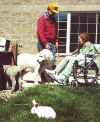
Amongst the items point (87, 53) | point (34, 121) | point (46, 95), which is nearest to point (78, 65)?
point (87, 53)

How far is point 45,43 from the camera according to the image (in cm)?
838

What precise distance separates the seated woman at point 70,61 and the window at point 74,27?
148 inches

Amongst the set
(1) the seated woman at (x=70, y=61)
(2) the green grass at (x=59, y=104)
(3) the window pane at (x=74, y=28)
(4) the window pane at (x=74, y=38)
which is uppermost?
(3) the window pane at (x=74, y=28)

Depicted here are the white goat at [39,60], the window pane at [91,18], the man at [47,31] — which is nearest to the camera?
the white goat at [39,60]

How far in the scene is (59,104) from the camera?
5902mm

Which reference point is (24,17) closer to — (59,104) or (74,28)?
(74,28)

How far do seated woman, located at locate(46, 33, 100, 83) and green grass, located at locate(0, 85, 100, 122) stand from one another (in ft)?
2.78

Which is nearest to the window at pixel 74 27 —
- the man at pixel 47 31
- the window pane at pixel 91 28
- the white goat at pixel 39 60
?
the window pane at pixel 91 28

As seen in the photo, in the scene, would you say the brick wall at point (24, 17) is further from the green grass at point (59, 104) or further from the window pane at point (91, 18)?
the green grass at point (59, 104)

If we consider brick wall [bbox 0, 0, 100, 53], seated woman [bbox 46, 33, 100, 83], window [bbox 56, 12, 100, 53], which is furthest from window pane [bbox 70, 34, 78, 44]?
seated woman [bbox 46, 33, 100, 83]

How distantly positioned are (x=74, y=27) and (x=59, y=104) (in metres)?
6.94

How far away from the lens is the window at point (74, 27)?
12352 mm

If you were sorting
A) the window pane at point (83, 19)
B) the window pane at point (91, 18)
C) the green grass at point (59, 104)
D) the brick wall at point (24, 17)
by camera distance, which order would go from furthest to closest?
the window pane at point (83, 19) → the window pane at point (91, 18) → the brick wall at point (24, 17) → the green grass at point (59, 104)

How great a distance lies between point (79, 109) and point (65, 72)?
101 inches
